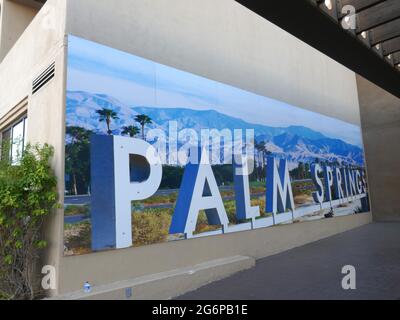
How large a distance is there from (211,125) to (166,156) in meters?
1.49

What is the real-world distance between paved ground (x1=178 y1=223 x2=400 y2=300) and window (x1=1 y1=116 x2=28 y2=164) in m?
3.47

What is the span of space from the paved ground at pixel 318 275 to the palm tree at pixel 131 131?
2842mm

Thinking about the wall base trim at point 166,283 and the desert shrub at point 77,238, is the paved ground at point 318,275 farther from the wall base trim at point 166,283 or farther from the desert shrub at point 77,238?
the desert shrub at point 77,238

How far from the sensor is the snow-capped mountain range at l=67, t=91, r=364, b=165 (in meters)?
5.18

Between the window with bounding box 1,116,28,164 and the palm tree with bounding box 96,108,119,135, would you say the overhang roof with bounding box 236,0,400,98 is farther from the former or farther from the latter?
the window with bounding box 1,116,28,164

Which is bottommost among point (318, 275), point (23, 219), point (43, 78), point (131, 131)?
point (318, 275)

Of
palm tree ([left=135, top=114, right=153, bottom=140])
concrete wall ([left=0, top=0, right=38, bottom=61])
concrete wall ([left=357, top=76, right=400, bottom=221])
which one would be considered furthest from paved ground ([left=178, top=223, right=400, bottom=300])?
concrete wall ([left=0, top=0, right=38, bottom=61])

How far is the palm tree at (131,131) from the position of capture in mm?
5576

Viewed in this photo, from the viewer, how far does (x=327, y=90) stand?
11.6 metres

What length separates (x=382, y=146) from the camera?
1369 centimetres


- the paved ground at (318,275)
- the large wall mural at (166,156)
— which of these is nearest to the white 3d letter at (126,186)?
the large wall mural at (166,156)

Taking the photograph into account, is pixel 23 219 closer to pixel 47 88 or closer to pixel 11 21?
pixel 47 88

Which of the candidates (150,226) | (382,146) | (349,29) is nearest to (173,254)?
(150,226)

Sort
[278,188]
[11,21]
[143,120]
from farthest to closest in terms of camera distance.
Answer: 1. [11,21]
2. [278,188]
3. [143,120]
